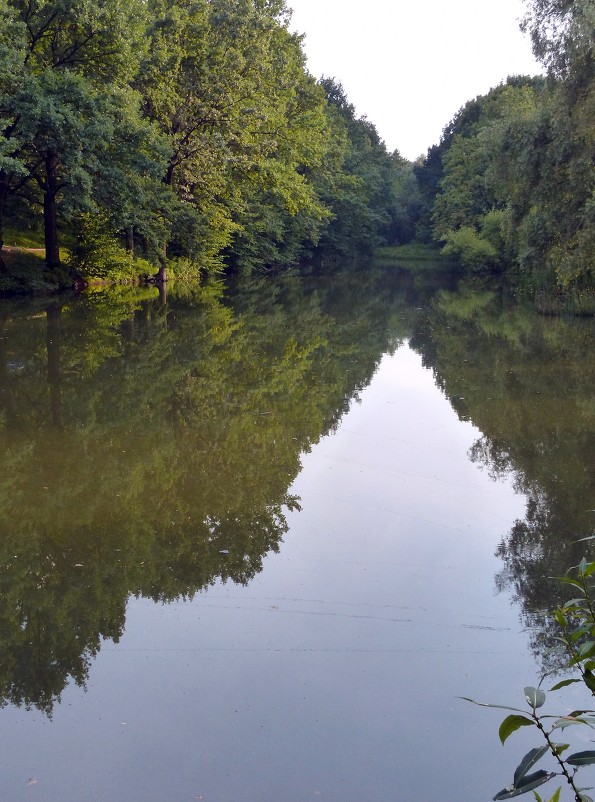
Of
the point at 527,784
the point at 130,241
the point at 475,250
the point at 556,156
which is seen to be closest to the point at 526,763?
the point at 527,784

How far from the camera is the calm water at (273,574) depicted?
356 centimetres

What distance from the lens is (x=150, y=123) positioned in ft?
89.2

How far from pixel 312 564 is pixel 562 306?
69.4ft

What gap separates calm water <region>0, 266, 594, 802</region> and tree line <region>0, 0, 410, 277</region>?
11.4m

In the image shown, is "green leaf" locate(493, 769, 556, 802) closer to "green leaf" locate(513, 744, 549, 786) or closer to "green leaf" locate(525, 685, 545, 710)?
"green leaf" locate(513, 744, 549, 786)

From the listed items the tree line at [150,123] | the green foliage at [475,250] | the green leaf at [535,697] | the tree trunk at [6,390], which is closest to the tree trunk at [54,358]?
the tree trunk at [6,390]

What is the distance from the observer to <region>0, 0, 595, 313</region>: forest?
65.0 ft

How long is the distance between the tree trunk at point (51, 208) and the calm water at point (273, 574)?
13599mm

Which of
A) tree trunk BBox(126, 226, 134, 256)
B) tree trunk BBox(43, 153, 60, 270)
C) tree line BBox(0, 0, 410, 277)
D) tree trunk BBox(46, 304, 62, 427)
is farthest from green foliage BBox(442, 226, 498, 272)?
A: tree trunk BBox(46, 304, 62, 427)

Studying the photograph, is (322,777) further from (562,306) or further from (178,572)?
(562,306)

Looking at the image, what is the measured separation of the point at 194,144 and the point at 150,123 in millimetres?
2563

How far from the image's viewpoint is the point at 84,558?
5.66 metres

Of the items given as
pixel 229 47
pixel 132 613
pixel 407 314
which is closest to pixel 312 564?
pixel 132 613

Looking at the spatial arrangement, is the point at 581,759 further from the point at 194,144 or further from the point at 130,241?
the point at 130,241
